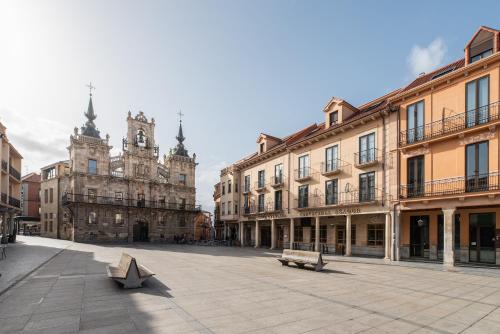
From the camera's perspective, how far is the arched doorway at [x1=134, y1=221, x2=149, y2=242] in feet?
140

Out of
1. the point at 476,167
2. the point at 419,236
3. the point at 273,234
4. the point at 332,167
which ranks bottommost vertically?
the point at 273,234

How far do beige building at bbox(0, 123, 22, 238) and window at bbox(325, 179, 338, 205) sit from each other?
27634 mm

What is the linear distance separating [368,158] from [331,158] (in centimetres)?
391

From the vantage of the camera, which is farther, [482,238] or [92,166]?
[92,166]

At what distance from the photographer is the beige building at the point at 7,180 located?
1074 inches

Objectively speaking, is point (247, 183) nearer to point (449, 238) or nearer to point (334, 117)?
point (334, 117)

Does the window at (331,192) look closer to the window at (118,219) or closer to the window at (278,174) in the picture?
the window at (278,174)

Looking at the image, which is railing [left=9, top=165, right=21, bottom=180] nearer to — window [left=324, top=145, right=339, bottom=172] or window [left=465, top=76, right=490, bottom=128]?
window [left=324, top=145, right=339, bottom=172]

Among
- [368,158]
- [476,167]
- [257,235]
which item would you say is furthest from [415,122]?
[257,235]

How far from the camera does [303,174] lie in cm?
2770

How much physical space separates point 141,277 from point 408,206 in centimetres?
1673

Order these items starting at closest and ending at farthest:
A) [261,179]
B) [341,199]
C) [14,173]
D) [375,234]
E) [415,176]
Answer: [415,176] < [375,234] < [341,199] < [14,173] < [261,179]

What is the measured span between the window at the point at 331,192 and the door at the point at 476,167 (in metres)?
9.52

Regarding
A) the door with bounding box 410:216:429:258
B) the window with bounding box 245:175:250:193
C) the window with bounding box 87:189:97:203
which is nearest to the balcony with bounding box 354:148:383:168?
the door with bounding box 410:216:429:258
